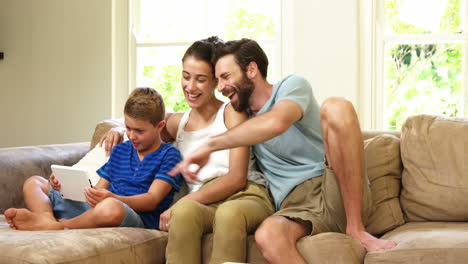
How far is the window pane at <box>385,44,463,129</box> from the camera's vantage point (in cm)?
389

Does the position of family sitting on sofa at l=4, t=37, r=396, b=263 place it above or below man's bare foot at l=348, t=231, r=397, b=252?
above

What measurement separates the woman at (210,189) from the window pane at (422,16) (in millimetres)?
1659

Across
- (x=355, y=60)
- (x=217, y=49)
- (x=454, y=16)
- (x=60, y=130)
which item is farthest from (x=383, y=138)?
(x=60, y=130)

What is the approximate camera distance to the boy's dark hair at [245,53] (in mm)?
2520

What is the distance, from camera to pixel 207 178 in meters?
2.57

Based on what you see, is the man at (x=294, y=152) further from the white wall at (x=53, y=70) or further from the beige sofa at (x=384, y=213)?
the white wall at (x=53, y=70)

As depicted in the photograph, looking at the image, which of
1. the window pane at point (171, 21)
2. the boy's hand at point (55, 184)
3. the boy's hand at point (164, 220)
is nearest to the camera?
the boy's hand at point (164, 220)

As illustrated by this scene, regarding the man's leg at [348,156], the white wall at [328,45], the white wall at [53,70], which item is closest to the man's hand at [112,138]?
the man's leg at [348,156]

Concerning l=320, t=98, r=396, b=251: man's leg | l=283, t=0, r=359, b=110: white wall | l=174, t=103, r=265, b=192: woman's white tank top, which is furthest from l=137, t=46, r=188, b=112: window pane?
l=320, t=98, r=396, b=251: man's leg

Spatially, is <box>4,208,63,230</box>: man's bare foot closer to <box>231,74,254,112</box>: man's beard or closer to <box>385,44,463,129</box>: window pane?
<box>231,74,254,112</box>: man's beard

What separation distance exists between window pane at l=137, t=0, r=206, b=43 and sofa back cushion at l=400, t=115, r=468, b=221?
6.77 feet

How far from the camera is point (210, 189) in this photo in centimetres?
245

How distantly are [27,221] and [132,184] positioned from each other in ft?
1.33

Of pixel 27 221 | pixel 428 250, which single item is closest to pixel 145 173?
pixel 27 221
